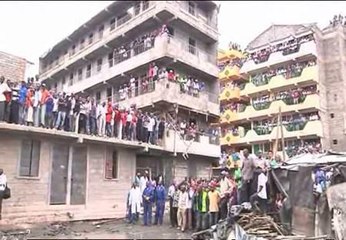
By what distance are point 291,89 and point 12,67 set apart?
35.2ft

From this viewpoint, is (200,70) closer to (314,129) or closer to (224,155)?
(224,155)

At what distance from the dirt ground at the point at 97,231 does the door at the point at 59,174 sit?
0.93 meters

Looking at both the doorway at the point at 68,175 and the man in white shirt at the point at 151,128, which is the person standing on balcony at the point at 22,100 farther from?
the man in white shirt at the point at 151,128

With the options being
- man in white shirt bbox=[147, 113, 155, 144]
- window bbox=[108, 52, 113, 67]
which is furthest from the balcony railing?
man in white shirt bbox=[147, 113, 155, 144]

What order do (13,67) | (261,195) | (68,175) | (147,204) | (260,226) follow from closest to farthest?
(260,226) < (261,195) < (13,67) < (147,204) < (68,175)

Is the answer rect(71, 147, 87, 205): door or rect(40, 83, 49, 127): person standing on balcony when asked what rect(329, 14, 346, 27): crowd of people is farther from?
rect(71, 147, 87, 205): door

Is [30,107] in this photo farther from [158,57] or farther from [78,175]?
[158,57]

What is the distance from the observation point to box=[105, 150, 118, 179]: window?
1595cm

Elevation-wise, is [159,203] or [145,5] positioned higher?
[145,5]

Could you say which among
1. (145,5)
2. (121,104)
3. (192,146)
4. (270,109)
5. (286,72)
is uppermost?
(145,5)

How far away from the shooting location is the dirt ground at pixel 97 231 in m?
11.3

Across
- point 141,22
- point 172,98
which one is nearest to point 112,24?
point 141,22

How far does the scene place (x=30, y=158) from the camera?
43.5 ft

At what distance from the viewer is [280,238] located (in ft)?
26.9
